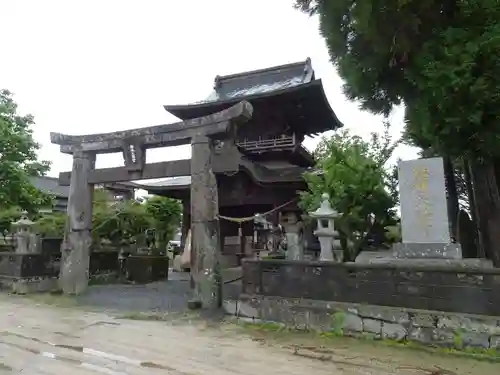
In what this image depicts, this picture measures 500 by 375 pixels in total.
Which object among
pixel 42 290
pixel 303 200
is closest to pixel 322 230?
pixel 303 200

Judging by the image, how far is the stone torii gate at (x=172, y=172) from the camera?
8.28 metres

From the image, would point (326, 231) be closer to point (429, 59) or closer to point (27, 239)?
point (429, 59)

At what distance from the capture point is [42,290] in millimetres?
10930

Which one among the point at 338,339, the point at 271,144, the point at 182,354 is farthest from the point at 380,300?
the point at 271,144

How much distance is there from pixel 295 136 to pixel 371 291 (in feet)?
34.5

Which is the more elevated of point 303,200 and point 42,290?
point 303,200

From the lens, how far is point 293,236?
11219 mm

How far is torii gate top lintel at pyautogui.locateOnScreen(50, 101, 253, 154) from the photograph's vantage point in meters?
8.34

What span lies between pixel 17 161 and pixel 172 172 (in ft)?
26.1

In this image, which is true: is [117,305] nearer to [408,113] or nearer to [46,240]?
[46,240]

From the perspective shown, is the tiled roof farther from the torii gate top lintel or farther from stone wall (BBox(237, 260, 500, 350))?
stone wall (BBox(237, 260, 500, 350))

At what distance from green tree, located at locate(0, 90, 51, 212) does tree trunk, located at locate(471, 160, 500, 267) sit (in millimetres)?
13716

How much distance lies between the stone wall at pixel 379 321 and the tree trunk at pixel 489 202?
9.63 feet

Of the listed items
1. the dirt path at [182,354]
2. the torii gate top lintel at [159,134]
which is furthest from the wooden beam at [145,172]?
the dirt path at [182,354]
